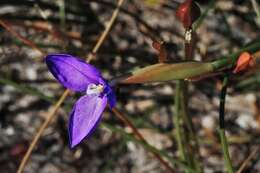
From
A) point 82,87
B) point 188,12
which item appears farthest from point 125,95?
point 188,12

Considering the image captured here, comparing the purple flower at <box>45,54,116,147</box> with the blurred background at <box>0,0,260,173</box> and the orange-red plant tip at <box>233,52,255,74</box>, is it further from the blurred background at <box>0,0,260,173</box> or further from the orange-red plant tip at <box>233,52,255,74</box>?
the blurred background at <box>0,0,260,173</box>

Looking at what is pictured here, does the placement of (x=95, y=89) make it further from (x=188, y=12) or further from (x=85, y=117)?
(x=188, y=12)

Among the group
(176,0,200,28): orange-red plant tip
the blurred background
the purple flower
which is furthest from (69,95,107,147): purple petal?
the blurred background

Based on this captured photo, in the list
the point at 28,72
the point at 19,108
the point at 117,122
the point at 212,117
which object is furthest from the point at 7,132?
the point at 212,117

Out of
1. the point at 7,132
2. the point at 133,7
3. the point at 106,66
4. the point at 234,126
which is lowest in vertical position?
the point at 234,126

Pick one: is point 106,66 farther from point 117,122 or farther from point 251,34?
point 251,34

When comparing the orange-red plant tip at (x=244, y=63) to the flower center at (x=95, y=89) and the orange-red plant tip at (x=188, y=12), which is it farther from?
the flower center at (x=95, y=89)
